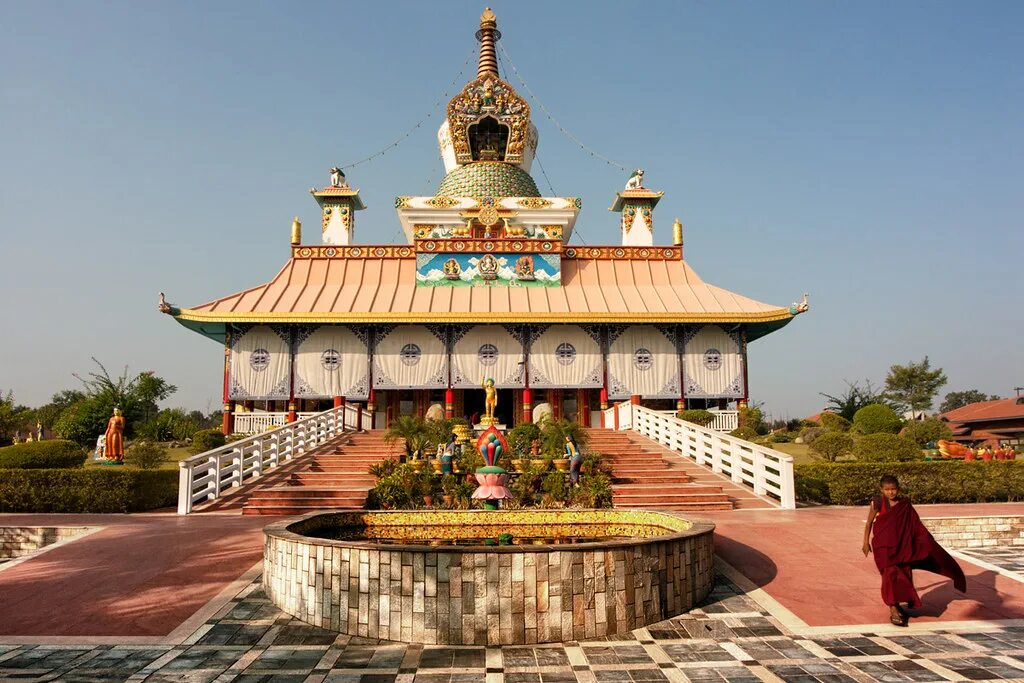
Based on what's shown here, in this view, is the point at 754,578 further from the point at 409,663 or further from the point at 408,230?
the point at 408,230

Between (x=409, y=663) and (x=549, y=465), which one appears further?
(x=549, y=465)

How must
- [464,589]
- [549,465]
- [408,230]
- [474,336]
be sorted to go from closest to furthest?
[464,589], [549,465], [474,336], [408,230]

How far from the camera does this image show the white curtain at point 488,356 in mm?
24203

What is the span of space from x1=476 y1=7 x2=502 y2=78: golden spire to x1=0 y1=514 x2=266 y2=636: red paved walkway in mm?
33158

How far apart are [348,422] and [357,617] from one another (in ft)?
56.1

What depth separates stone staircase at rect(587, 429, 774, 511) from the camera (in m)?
12.9

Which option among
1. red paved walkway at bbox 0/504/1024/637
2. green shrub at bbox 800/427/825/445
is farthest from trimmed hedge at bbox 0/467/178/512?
green shrub at bbox 800/427/825/445

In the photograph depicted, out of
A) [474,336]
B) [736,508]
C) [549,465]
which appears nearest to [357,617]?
[549,465]

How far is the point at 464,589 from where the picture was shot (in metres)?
5.93

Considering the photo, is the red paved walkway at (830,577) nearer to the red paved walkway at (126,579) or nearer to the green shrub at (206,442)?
the red paved walkway at (126,579)

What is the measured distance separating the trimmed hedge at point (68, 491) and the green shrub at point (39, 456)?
0.64 meters

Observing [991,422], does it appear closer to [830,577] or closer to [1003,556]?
[1003,556]

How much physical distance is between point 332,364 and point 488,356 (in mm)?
5738

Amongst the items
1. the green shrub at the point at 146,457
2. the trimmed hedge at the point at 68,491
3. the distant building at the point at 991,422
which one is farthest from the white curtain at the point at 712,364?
the trimmed hedge at the point at 68,491
